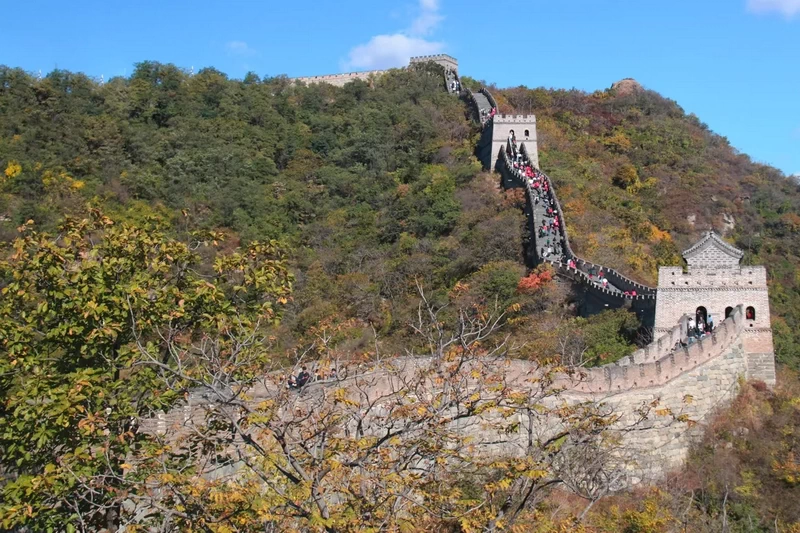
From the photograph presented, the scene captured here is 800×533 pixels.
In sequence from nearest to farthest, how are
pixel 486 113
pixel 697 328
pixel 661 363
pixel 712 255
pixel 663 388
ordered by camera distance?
pixel 663 388
pixel 661 363
pixel 697 328
pixel 712 255
pixel 486 113

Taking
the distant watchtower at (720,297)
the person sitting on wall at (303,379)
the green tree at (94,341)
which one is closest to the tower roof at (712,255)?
the distant watchtower at (720,297)

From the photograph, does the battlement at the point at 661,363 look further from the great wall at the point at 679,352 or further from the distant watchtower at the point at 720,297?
the distant watchtower at the point at 720,297

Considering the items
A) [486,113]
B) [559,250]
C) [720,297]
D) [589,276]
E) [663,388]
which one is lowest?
[663,388]

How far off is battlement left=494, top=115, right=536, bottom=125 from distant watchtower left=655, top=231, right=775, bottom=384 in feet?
78.5

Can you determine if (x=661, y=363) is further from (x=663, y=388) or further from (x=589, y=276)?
(x=589, y=276)

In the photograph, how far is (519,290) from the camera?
32.0 meters

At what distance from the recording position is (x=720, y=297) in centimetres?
2503

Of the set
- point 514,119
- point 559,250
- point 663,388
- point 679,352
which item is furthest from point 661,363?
point 514,119

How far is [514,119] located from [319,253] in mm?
12160

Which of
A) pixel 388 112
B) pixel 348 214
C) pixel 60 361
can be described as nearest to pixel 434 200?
pixel 348 214

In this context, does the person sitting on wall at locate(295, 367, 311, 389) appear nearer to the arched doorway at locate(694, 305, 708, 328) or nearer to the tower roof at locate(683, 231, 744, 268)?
the arched doorway at locate(694, 305, 708, 328)

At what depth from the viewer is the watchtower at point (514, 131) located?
157 feet

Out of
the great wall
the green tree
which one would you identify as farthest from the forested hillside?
the green tree

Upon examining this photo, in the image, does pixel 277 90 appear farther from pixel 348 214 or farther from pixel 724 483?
pixel 724 483
